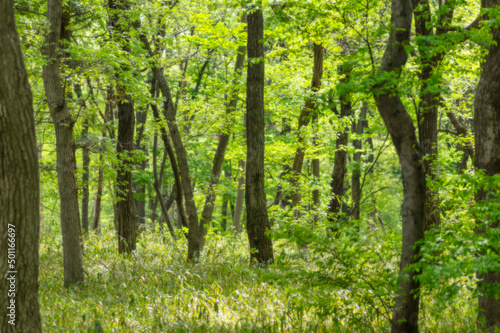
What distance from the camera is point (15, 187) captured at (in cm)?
404

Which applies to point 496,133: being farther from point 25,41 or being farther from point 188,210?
point 25,41

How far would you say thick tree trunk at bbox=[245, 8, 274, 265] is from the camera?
936cm

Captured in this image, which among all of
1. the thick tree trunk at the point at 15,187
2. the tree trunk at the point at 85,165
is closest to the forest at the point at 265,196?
the thick tree trunk at the point at 15,187

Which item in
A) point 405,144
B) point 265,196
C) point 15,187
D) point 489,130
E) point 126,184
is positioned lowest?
point 265,196

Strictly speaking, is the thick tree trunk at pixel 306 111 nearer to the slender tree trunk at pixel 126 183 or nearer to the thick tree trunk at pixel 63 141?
the slender tree trunk at pixel 126 183

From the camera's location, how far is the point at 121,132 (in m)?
12.5

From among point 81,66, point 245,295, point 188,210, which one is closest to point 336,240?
point 245,295

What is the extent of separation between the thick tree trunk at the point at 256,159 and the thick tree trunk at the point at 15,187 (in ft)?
18.4

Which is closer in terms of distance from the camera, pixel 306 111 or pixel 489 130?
pixel 489 130

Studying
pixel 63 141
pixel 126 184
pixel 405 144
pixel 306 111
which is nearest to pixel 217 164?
pixel 126 184

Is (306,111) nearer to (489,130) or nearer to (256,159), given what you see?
(256,159)

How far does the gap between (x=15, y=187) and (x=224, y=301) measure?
3.88 meters

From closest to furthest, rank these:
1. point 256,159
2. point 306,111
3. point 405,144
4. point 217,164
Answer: point 405,144, point 256,159, point 306,111, point 217,164

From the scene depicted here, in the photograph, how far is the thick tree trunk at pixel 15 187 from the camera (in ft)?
13.1
